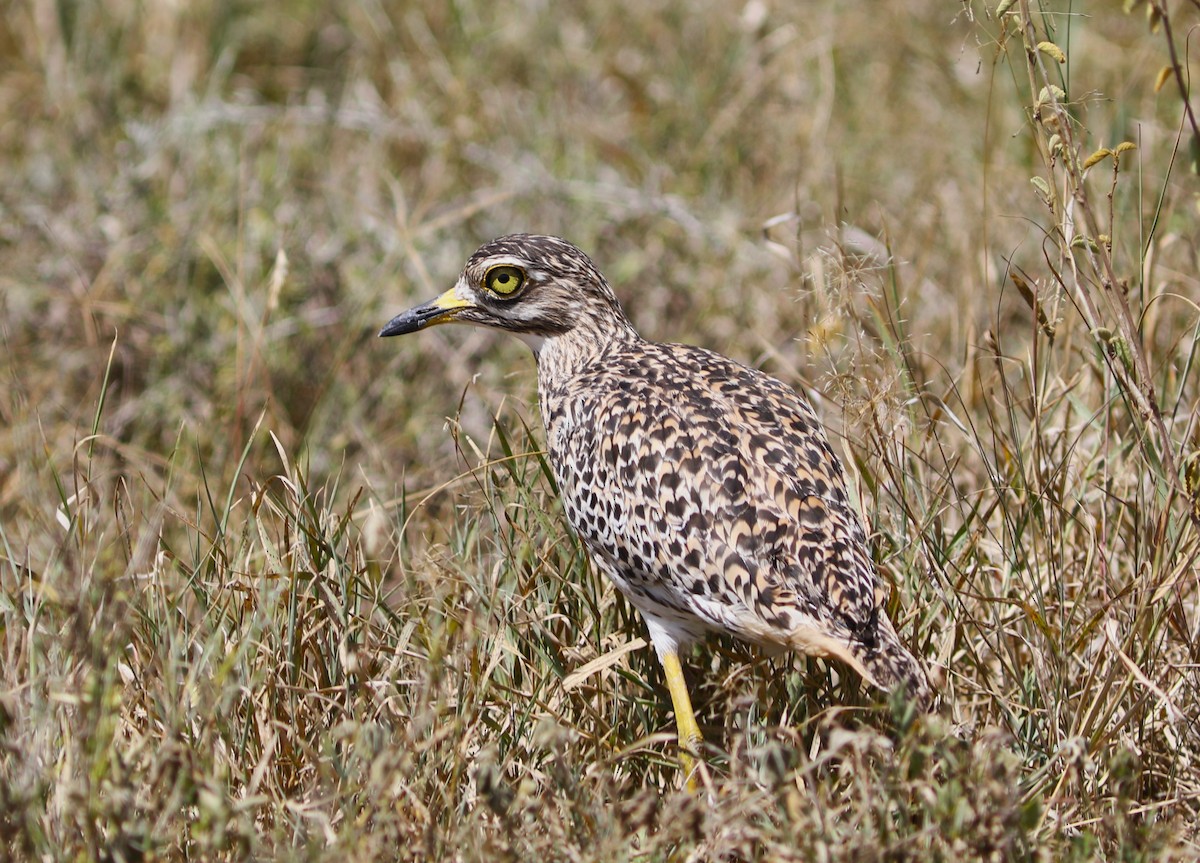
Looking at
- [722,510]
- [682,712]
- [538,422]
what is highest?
[722,510]

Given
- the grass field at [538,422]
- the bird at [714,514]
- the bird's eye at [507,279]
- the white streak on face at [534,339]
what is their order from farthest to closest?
the white streak on face at [534,339]
the bird's eye at [507,279]
the bird at [714,514]
the grass field at [538,422]

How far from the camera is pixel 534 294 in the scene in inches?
166

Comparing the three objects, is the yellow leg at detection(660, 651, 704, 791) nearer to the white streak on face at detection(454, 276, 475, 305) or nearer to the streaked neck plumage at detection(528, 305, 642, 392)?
the streaked neck plumage at detection(528, 305, 642, 392)

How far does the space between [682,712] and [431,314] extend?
5.04 feet

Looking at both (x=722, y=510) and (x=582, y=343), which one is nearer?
(x=722, y=510)

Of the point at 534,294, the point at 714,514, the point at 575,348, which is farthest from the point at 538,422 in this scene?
the point at 714,514

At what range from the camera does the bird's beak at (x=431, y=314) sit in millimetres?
4281

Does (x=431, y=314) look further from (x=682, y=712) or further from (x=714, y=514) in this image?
(x=682, y=712)

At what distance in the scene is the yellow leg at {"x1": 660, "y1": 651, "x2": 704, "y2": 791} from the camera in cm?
324

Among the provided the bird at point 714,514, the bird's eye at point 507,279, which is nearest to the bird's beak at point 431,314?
the bird's eye at point 507,279

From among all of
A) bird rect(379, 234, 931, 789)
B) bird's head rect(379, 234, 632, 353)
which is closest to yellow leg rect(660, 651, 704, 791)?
bird rect(379, 234, 931, 789)

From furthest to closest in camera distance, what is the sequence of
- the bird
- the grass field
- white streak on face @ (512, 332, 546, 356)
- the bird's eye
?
white streak on face @ (512, 332, 546, 356)
the bird's eye
the bird
the grass field

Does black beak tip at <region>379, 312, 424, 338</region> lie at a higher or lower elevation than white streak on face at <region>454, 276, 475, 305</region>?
lower

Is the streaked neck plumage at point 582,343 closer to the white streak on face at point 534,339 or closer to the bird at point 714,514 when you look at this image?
the white streak on face at point 534,339
